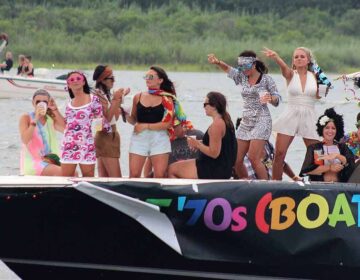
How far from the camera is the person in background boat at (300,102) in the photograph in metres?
11.1

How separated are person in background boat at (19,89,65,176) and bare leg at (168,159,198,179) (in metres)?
0.91

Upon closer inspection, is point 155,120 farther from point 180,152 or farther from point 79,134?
point 180,152

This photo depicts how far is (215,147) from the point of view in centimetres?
1014

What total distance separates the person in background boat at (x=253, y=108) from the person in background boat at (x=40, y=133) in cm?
140

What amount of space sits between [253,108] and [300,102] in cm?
39

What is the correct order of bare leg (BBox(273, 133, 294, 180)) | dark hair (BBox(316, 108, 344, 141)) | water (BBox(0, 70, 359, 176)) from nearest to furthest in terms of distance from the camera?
dark hair (BBox(316, 108, 344, 141)), bare leg (BBox(273, 133, 294, 180)), water (BBox(0, 70, 359, 176))

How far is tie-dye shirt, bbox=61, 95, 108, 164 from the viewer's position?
10359mm

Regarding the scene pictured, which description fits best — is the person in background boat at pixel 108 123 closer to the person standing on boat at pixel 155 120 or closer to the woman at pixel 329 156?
the person standing on boat at pixel 155 120

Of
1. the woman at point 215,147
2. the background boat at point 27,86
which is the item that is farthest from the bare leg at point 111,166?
the background boat at point 27,86

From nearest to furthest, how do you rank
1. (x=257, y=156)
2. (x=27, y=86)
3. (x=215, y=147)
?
(x=215, y=147)
(x=257, y=156)
(x=27, y=86)

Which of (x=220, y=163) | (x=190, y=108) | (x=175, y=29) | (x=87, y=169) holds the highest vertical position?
(x=220, y=163)

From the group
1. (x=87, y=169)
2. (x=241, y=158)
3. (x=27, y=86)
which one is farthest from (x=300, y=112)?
(x=27, y=86)

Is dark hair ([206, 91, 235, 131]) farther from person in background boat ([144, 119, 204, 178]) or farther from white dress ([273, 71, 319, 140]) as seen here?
white dress ([273, 71, 319, 140])

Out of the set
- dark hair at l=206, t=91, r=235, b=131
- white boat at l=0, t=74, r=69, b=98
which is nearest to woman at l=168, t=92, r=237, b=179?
dark hair at l=206, t=91, r=235, b=131
